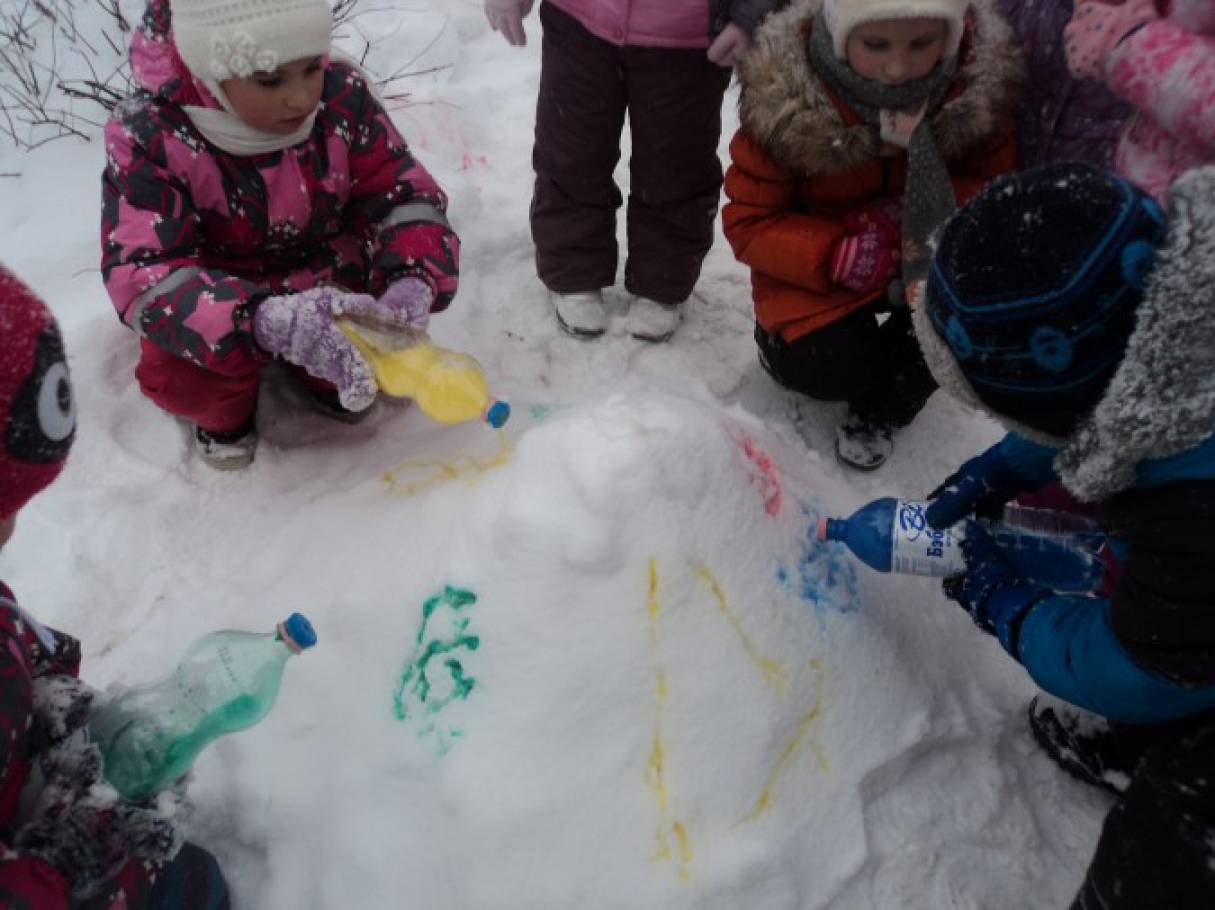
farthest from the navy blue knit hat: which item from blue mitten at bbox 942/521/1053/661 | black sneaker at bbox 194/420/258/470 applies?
black sneaker at bbox 194/420/258/470

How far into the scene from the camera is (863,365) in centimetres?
216

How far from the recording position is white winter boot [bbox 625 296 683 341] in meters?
2.48

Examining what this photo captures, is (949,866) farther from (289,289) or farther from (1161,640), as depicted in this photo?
(289,289)

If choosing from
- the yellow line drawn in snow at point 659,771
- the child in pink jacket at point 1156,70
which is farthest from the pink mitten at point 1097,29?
the yellow line drawn in snow at point 659,771

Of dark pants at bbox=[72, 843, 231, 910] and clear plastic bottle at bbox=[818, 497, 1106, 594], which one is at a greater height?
clear plastic bottle at bbox=[818, 497, 1106, 594]

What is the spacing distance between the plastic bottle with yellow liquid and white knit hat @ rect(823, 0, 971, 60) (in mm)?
990

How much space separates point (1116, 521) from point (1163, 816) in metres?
0.40

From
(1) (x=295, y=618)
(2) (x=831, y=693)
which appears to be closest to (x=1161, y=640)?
(2) (x=831, y=693)

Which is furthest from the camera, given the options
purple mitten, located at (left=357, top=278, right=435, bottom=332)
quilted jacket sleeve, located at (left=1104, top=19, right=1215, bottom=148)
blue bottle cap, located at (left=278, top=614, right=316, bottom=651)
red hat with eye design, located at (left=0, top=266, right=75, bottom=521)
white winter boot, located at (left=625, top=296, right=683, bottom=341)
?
white winter boot, located at (left=625, top=296, right=683, bottom=341)

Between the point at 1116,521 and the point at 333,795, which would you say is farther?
the point at 333,795

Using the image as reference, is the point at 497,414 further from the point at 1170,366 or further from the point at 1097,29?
the point at 1097,29

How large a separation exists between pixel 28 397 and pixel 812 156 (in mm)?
1527

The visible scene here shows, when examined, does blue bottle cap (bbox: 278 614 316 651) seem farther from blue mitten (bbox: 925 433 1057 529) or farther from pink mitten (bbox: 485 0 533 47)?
pink mitten (bbox: 485 0 533 47)

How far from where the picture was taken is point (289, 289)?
6.75ft
